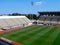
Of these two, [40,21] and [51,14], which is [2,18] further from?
[51,14]

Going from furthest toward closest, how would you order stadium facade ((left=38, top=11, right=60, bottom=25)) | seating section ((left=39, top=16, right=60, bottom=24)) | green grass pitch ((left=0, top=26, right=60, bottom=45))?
seating section ((left=39, top=16, right=60, bottom=24)) < stadium facade ((left=38, top=11, right=60, bottom=25)) < green grass pitch ((left=0, top=26, right=60, bottom=45))

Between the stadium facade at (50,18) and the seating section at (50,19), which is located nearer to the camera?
the stadium facade at (50,18)

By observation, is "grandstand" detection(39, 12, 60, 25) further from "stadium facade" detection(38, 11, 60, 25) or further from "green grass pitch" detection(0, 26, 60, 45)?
"green grass pitch" detection(0, 26, 60, 45)

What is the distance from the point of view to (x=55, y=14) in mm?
45312

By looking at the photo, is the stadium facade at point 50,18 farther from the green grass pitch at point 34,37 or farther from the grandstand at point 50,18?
the green grass pitch at point 34,37

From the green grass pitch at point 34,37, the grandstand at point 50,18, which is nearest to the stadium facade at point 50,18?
the grandstand at point 50,18

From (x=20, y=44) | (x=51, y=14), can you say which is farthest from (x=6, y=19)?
(x=20, y=44)

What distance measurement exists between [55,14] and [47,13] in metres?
3.01

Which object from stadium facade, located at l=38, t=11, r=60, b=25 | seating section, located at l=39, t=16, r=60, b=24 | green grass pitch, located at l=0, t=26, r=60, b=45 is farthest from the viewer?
seating section, located at l=39, t=16, r=60, b=24

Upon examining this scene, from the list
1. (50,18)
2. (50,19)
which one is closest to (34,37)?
(50,19)

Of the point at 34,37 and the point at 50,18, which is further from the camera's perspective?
the point at 50,18

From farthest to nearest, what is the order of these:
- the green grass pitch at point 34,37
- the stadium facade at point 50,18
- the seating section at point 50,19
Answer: the seating section at point 50,19 → the stadium facade at point 50,18 → the green grass pitch at point 34,37

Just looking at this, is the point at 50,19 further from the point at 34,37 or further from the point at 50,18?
the point at 34,37

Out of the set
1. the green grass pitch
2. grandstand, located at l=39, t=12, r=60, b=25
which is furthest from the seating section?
the green grass pitch
